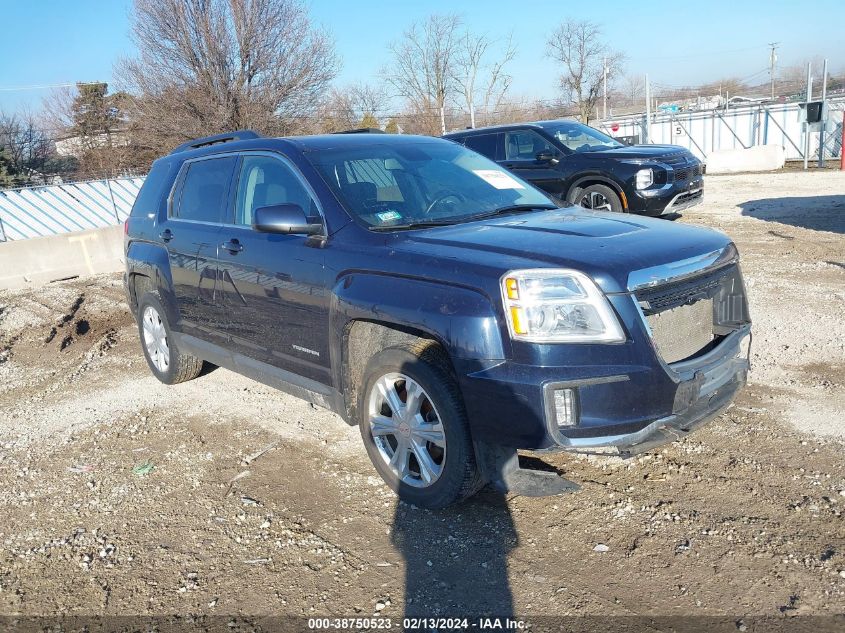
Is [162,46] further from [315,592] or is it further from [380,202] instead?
[315,592]

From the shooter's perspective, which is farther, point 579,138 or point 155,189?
point 579,138

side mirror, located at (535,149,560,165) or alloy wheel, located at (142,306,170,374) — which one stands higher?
side mirror, located at (535,149,560,165)

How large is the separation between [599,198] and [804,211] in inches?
186

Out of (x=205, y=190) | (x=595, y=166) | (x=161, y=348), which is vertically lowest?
(x=161, y=348)

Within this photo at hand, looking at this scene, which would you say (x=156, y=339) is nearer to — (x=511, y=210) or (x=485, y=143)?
(x=511, y=210)

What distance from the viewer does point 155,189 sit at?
5812mm

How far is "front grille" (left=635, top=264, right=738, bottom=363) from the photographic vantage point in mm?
3255

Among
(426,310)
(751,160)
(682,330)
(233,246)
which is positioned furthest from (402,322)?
(751,160)

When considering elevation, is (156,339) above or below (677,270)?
below

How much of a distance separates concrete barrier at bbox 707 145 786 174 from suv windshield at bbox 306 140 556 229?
69.1 feet

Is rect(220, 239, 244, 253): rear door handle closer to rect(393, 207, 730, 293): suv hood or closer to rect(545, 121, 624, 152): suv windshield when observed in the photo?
rect(393, 207, 730, 293): suv hood

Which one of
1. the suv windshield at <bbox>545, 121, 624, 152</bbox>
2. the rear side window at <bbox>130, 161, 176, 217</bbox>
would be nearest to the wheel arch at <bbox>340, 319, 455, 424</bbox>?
the rear side window at <bbox>130, 161, 176, 217</bbox>

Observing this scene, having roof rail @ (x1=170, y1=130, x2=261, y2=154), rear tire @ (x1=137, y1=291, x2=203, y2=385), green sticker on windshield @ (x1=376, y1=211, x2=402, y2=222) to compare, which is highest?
roof rail @ (x1=170, y1=130, x2=261, y2=154)

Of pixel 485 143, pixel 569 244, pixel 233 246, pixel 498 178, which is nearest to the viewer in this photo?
pixel 569 244
